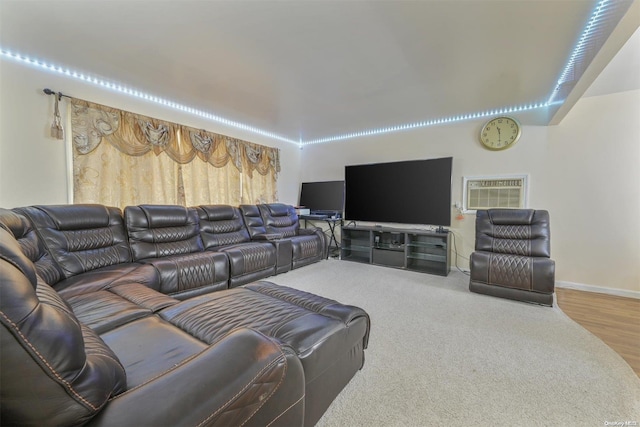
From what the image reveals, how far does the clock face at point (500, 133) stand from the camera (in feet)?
11.7

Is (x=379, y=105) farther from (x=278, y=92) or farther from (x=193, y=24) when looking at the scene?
(x=193, y=24)

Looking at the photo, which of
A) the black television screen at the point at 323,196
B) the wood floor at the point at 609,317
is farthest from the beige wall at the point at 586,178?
the black television screen at the point at 323,196

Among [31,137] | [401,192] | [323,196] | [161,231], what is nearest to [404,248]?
[401,192]

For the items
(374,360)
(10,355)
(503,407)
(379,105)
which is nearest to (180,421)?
(10,355)

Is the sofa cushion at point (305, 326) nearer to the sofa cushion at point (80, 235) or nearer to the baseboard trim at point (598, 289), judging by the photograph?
the sofa cushion at point (80, 235)

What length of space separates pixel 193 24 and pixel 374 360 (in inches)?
108

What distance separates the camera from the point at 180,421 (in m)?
0.61

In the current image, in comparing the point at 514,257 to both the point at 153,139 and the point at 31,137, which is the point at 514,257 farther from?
the point at 31,137

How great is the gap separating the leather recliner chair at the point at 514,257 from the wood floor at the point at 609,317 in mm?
326

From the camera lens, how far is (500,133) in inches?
145

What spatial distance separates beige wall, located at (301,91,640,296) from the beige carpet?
127cm

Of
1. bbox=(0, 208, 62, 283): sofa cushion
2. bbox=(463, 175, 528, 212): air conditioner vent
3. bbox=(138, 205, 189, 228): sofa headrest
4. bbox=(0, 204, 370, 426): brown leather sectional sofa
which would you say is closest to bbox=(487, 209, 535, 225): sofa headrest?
bbox=(463, 175, 528, 212): air conditioner vent

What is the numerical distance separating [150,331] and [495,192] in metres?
4.33

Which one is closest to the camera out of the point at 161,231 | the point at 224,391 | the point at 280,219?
the point at 224,391
